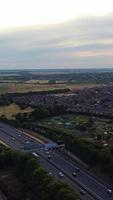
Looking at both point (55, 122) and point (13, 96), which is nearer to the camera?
point (55, 122)

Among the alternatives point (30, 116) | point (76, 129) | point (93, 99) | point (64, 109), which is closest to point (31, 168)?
point (76, 129)

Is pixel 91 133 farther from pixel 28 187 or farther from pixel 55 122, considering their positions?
pixel 28 187

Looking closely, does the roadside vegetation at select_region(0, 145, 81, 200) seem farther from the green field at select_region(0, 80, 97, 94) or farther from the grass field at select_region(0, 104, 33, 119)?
the green field at select_region(0, 80, 97, 94)

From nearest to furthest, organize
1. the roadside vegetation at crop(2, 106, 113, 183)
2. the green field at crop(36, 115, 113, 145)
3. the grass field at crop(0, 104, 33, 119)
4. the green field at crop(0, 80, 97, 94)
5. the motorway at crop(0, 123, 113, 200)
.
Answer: the motorway at crop(0, 123, 113, 200) < the roadside vegetation at crop(2, 106, 113, 183) < the green field at crop(36, 115, 113, 145) < the grass field at crop(0, 104, 33, 119) < the green field at crop(0, 80, 97, 94)

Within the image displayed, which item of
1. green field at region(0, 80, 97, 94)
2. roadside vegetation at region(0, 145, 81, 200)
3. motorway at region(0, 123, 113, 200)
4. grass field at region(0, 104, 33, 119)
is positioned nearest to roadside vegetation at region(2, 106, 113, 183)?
motorway at region(0, 123, 113, 200)

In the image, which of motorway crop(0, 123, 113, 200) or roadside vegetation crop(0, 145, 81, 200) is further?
motorway crop(0, 123, 113, 200)

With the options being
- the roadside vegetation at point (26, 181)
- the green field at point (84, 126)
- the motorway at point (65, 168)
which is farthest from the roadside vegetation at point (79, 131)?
the roadside vegetation at point (26, 181)
